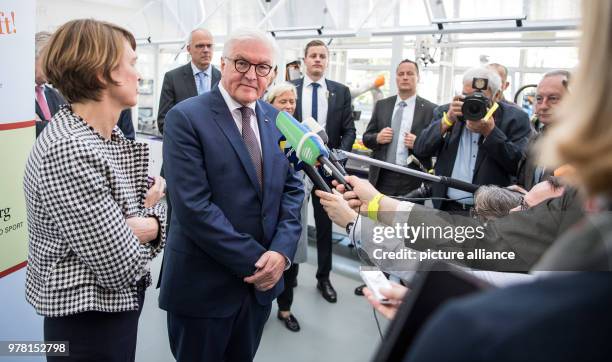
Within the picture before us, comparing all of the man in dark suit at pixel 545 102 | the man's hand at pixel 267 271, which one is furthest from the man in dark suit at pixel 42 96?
the man in dark suit at pixel 545 102

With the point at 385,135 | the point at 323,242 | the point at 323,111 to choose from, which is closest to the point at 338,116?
the point at 323,111

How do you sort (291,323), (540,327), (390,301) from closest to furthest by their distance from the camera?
(540,327) < (390,301) < (291,323)

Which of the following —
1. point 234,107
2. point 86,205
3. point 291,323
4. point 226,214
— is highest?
point 234,107

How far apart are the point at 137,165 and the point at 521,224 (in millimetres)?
1098

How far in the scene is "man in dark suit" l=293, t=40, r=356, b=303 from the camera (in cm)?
306

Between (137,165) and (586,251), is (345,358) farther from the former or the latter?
(586,251)

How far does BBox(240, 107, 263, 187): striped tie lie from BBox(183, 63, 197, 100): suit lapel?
Answer: 5.71ft

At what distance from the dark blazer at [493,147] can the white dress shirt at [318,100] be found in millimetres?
790

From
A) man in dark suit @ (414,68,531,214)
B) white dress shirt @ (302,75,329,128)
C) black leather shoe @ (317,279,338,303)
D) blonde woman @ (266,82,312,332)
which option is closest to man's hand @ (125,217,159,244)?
blonde woman @ (266,82,312,332)

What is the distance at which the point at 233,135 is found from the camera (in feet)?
4.72

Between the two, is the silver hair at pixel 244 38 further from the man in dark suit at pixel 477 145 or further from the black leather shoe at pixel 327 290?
the black leather shoe at pixel 327 290

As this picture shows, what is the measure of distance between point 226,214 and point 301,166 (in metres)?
0.31

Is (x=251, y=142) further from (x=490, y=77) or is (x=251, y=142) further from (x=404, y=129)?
(x=404, y=129)

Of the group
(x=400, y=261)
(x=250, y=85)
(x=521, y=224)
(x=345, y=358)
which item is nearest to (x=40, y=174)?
(x=250, y=85)
